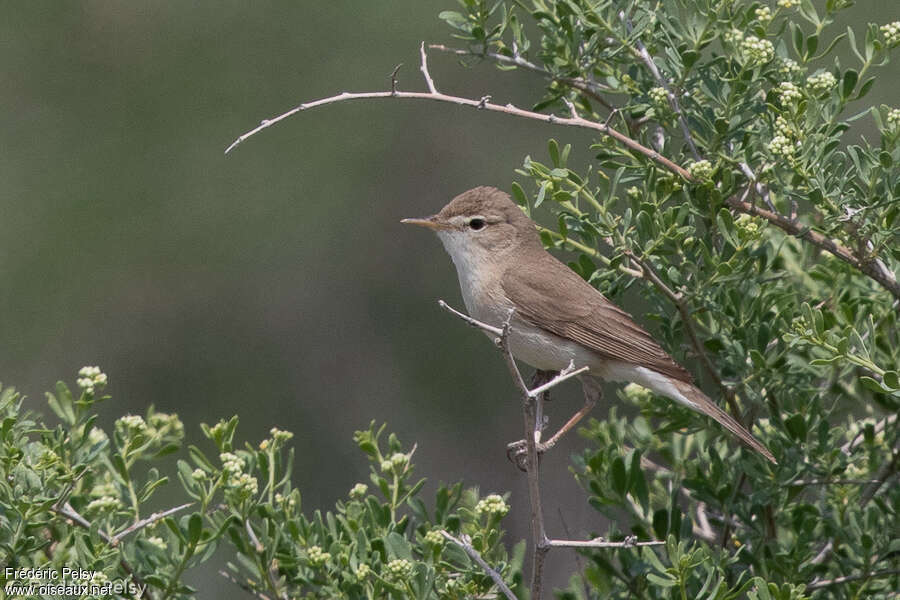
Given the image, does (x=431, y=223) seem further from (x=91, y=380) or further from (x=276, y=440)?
(x=91, y=380)

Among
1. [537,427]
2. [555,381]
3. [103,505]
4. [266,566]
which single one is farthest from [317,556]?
[555,381]

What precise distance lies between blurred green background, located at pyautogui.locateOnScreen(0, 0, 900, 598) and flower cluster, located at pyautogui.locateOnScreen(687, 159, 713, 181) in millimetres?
3732

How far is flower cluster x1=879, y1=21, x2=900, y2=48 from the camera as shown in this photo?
299 cm

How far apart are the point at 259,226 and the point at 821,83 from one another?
183 inches

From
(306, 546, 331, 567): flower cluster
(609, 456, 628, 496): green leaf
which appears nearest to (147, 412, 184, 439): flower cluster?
(306, 546, 331, 567): flower cluster

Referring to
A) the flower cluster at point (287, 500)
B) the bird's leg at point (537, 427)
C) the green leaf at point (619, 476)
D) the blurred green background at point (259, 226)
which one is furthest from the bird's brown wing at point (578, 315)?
the blurred green background at point (259, 226)

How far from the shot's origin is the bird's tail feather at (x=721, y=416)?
10.5ft

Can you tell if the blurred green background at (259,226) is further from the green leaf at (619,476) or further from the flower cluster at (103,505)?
the flower cluster at (103,505)

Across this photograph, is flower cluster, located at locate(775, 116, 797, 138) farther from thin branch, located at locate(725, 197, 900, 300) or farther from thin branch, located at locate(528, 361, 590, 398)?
thin branch, located at locate(528, 361, 590, 398)

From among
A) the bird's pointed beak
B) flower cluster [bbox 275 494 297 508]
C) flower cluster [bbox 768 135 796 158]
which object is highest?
flower cluster [bbox 768 135 796 158]

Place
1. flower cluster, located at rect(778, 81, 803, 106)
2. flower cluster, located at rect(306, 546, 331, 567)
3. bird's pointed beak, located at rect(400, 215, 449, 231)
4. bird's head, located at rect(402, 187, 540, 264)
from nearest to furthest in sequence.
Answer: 1. flower cluster, located at rect(778, 81, 803, 106)
2. flower cluster, located at rect(306, 546, 331, 567)
3. bird's pointed beak, located at rect(400, 215, 449, 231)
4. bird's head, located at rect(402, 187, 540, 264)

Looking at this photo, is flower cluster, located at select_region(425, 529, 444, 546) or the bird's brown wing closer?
flower cluster, located at select_region(425, 529, 444, 546)

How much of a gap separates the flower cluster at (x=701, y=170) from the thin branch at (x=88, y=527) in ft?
5.82

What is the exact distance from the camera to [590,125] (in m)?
3.13
